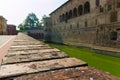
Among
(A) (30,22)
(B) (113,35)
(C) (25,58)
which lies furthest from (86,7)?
(A) (30,22)

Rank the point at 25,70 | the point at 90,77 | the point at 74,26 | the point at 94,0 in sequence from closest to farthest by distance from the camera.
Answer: the point at 90,77
the point at 25,70
the point at 94,0
the point at 74,26

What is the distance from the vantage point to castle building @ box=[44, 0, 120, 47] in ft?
53.1

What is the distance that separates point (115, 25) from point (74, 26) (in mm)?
12489

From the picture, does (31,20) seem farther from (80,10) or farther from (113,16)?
(113,16)

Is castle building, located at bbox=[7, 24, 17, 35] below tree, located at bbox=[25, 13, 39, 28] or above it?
below

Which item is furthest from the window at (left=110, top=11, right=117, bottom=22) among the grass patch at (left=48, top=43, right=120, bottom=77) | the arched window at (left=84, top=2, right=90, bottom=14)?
the arched window at (left=84, top=2, right=90, bottom=14)

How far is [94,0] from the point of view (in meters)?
19.8

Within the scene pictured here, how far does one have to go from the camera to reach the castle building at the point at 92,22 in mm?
16172

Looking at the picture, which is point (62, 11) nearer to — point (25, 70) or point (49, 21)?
point (49, 21)

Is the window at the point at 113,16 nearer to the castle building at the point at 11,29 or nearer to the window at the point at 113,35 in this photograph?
the window at the point at 113,35

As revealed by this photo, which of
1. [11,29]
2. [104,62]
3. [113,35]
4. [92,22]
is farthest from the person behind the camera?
[11,29]

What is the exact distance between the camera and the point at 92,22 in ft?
68.1

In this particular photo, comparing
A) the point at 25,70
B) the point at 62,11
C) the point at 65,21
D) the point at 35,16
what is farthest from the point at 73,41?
the point at 35,16

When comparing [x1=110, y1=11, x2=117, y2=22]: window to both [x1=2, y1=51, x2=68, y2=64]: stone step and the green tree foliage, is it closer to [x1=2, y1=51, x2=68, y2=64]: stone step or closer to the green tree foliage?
[x1=2, y1=51, x2=68, y2=64]: stone step
